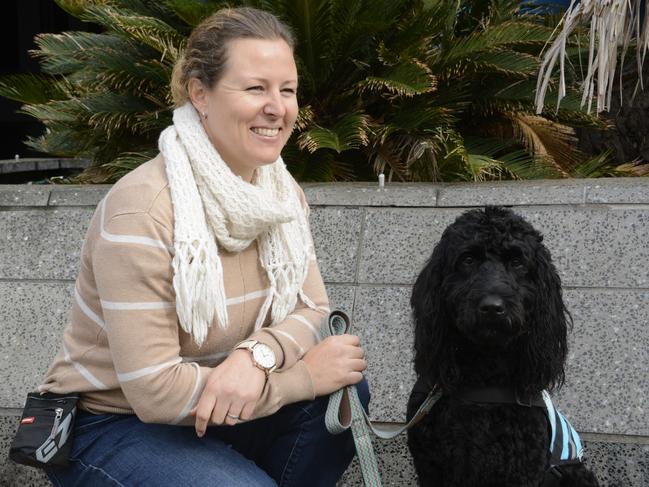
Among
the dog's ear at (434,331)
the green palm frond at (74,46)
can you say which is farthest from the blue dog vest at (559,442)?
the green palm frond at (74,46)

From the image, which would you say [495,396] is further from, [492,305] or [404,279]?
[404,279]

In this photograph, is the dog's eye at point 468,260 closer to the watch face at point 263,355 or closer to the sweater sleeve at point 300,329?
the sweater sleeve at point 300,329

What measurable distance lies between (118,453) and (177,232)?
632 millimetres

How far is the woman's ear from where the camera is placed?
2467 mm

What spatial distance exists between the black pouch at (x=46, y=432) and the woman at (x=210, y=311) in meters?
0.05

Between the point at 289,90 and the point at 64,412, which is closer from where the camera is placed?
the point at 64,412

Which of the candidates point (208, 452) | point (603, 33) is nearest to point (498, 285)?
point (208, 452)

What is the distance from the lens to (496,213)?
2668 millimetres

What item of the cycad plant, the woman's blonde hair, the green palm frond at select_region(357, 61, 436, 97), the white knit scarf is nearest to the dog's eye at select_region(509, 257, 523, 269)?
the white knit scarf

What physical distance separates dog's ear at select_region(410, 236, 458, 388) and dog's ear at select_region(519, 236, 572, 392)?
23cm

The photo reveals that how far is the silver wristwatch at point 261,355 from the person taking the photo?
2348mm

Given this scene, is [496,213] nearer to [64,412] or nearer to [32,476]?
[64,412]

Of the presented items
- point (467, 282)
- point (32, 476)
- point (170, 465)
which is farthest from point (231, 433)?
point (32, 476)

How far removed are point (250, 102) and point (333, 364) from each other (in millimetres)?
793
